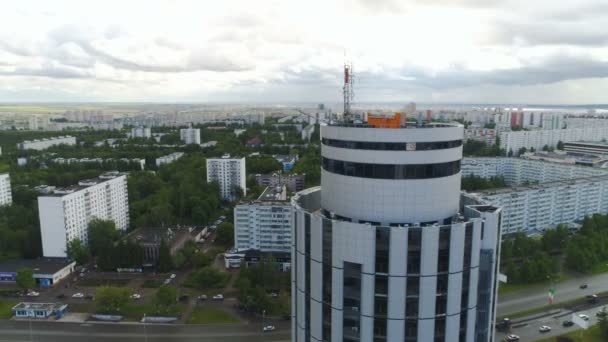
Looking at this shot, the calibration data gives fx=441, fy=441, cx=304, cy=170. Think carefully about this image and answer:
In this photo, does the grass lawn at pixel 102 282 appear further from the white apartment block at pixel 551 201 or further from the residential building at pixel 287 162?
the residential building at pixel 287 162


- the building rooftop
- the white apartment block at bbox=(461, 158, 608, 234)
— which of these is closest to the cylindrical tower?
the white apartment block at bbox=(461, 158, 608, 234)

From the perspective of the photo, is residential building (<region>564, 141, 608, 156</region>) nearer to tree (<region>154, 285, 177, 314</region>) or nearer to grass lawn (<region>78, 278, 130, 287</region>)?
tree (<region>154, 285, 177, 314</region>)

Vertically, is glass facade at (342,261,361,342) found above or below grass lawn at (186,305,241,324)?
above

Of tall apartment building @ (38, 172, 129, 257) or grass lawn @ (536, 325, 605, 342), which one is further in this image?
tall apartment building @ (38, 172, 129, 257)

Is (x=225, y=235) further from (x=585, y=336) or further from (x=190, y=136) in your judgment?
(x=190, y=136)

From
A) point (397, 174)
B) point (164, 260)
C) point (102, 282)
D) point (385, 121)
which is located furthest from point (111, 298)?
point (397, 174)

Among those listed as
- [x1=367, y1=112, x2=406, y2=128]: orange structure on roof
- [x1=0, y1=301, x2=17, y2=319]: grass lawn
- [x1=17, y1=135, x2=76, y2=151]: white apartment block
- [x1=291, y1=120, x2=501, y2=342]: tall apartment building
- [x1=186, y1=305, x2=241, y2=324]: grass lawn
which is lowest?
[x1=0, y1=301, x2=17, y2=319]: grass lawn

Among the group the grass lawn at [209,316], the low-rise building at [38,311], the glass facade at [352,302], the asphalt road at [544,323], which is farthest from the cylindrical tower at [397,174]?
the low-rise building at [38,311]

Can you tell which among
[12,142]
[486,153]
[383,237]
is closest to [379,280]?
[383,237]
